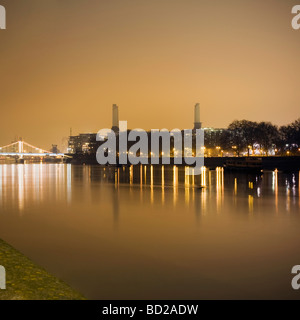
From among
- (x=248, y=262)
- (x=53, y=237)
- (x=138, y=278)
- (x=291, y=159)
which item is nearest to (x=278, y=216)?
(x=248, y=262)

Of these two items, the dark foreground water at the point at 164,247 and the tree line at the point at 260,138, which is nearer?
the dark foreground water at the point at 164,247

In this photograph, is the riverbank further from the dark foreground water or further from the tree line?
the tree line

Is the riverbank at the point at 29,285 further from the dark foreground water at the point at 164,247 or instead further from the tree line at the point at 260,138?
the tree line at the point at 260,138

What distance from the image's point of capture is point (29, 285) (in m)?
7.49

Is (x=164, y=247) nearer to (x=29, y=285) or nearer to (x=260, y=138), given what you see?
(x=29, y=285)

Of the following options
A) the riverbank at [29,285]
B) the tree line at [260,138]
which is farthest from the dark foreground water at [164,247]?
the tree line at [260,138]

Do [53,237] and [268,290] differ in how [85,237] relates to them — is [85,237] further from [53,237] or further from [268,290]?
[268,290]

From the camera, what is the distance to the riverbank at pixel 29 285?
6.90m

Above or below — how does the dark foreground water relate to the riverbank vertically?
below

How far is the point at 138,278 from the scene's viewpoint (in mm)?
9227

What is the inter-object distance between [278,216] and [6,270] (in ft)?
47.6

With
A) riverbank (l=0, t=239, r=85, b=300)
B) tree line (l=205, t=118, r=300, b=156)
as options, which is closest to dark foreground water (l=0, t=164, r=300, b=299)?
riverbank (l=0, t=239, r=85, b=300)

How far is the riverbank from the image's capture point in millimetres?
6902
